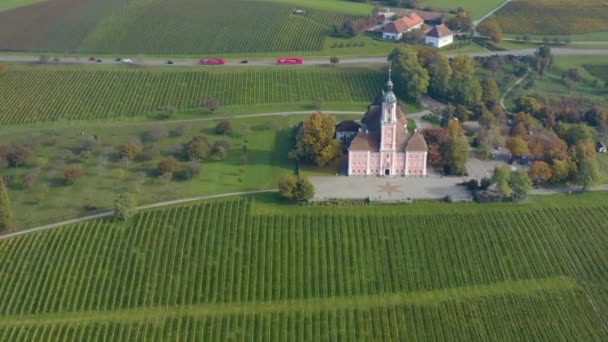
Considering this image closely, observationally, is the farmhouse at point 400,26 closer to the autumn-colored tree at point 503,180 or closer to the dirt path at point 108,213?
the autumn-colored tree at point 503,180

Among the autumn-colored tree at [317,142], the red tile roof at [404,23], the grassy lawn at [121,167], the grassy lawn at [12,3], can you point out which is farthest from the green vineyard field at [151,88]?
the grassy lawn at [12,3]

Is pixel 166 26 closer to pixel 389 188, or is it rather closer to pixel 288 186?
pixel 288 186

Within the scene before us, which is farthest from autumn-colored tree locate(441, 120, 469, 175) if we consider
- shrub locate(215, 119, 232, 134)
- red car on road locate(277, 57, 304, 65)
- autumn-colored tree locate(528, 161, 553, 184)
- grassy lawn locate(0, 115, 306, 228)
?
red car on road locate(277, 57, 304, 65)

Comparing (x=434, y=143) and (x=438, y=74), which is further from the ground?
(x=434, y=143)

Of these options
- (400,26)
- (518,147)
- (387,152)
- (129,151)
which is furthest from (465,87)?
(129,151)

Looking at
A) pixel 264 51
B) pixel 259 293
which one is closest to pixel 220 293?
pixel 259 293

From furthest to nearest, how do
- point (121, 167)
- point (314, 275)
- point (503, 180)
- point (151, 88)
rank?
point (151, 88)
point (121, 167)
point (503, 180)
point (314, 275)

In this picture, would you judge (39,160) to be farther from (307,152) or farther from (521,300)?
(521,300)
